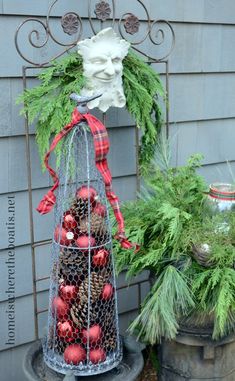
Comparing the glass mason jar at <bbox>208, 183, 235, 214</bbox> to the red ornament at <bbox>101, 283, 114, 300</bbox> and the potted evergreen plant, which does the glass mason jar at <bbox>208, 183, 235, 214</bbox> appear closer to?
the potted evergreen plant

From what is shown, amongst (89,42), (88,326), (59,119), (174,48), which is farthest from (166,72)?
(88,326)

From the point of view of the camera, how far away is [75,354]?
199 cm

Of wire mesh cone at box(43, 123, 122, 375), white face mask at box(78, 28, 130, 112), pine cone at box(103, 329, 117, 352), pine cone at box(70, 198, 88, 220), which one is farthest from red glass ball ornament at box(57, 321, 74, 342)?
white face mask at box(78, 28, 130, 112)

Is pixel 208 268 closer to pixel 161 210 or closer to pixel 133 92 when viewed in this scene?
pixel 161 210

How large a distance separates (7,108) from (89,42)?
1.45 ft

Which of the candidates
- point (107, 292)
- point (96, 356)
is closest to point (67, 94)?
point (107, 292)

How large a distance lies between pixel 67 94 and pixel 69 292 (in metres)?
0.84

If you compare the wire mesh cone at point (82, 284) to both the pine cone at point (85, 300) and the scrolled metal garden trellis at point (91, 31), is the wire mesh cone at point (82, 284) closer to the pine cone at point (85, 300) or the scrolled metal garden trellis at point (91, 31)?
the pine cone at point (85, 300)

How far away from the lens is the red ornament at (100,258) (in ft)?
6.54

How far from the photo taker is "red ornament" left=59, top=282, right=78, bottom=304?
6.53ft

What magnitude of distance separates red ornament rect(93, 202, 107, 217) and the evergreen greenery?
0.32 meters

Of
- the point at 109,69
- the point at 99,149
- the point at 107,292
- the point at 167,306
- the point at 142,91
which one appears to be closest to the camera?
the point at 99,149

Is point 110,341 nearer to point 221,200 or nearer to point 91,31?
point 221,200

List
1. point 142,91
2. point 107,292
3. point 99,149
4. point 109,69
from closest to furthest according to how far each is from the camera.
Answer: point 99,149, point 107,292, point 109,69, point 142,91
